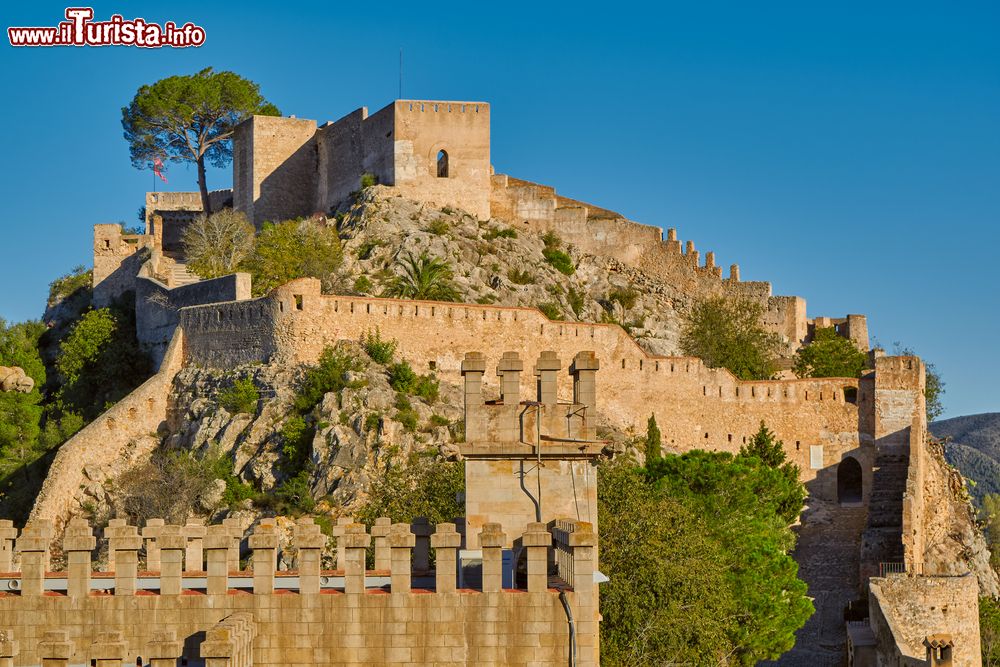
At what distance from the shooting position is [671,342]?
212 ft

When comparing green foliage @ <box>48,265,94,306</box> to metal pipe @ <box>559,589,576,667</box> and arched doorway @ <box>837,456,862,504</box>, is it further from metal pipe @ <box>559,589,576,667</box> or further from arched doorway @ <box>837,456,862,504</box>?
metal pipe @ <box>559,589,576,667</box>

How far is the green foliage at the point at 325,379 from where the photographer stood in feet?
170

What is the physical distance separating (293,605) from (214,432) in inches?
1289

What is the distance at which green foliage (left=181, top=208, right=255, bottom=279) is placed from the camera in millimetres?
65188

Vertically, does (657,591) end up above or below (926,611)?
above

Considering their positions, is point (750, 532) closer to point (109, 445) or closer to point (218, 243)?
point (109, 445)

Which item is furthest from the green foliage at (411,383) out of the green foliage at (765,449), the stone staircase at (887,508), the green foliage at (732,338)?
the stone staircase at (887,508)

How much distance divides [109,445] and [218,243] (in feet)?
49.7

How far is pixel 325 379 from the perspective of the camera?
52.2m

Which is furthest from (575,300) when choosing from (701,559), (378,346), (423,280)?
(701,559)

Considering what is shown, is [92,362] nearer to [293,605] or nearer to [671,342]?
[671,342]

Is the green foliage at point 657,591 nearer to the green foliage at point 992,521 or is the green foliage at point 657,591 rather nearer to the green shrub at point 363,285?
the green shrub at point 363,285

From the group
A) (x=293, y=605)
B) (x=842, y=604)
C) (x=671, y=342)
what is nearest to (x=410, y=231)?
(x=671, y=342)

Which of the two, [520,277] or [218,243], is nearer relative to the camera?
[520,277]
